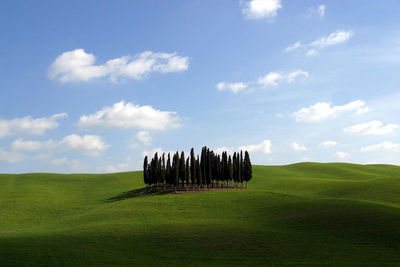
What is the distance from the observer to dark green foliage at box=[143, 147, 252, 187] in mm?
80438

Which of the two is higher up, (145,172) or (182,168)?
(182,168)

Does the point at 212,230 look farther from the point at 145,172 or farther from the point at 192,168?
the point at 145,172

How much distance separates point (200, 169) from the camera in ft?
264

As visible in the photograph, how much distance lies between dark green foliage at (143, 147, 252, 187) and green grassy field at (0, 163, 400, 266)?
12892 millimetres

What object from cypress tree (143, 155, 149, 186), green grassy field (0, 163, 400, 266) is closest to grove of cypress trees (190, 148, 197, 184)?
green grassy field (0, 163, 400, 266)

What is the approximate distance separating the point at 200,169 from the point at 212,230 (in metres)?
41.5

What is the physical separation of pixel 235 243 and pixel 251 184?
68952 mm

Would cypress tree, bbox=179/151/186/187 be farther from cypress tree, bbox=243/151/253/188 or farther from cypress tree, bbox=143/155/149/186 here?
cypress tree, bbox=243/151/253/188

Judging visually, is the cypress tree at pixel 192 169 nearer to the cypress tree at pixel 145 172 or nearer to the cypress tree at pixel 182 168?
Answer: the cypress tree at pixel 182 168

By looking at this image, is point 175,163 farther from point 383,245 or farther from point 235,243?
point 383,245

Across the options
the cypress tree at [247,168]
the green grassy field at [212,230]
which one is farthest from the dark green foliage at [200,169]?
the green grassy field at [212,230]

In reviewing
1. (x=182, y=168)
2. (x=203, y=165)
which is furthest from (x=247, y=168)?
(x=182, y=168)

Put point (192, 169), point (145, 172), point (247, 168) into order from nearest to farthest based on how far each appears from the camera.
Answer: point (192, 169) < point (247, 168) < point (145, 172)

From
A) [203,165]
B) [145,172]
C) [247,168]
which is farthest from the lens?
[145,172]
